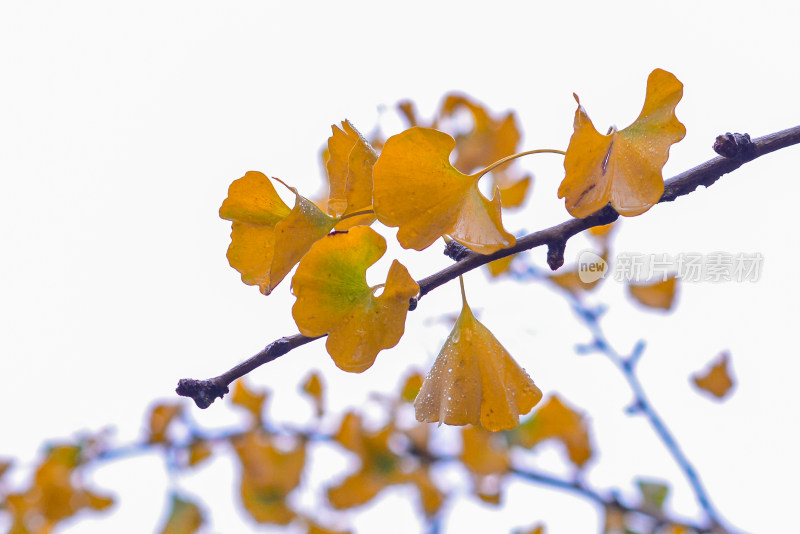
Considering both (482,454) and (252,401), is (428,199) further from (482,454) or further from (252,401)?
(252,401)

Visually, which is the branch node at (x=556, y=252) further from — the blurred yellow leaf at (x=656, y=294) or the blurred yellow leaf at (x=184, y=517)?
the blurred yellow leaf at (x=184, y=517)

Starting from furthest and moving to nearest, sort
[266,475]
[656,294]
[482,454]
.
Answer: [266,475] → [482,454] → [656,294]

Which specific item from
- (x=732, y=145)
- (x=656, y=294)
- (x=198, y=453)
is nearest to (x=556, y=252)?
(x=732, y=145)

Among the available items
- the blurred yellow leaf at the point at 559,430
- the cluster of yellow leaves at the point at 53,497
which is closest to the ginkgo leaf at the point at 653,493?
the blurred yellow leaf at the point at 559,430

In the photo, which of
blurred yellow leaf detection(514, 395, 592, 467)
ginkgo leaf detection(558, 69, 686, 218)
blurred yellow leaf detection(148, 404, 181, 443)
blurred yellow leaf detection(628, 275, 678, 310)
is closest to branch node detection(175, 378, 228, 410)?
ginkgo leaf detection(558, 69, 686, 218)

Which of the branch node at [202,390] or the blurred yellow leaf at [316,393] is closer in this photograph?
the branch node at [202,390]

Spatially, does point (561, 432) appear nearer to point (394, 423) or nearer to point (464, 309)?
point (394, 423)
